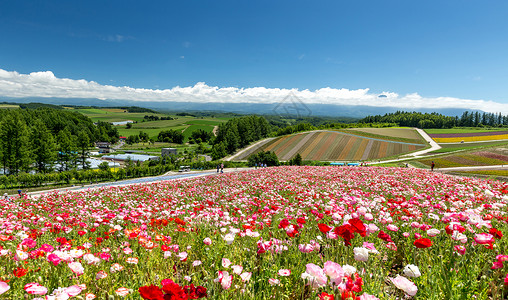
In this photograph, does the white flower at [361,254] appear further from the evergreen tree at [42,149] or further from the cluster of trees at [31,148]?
the evergreen tree at [42,149]

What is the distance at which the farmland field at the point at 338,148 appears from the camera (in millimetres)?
59406

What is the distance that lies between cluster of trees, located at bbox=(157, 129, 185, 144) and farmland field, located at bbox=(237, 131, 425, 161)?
9137cm

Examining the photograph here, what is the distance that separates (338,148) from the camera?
6769 centimetres

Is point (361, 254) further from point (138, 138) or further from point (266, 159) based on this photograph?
point (138, 138)

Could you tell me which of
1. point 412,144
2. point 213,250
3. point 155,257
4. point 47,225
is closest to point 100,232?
point 47,225

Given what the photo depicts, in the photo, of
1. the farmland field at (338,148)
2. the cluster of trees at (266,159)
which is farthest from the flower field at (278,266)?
the farmland field at (338,148)

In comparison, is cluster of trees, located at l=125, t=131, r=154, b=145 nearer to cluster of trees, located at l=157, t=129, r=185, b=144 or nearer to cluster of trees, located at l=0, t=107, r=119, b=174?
cluster of trees, located at l=157, t=129, r=185, b=144

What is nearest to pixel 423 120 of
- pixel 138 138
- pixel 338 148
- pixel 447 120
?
pixel 447 120

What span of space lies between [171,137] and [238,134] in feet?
259

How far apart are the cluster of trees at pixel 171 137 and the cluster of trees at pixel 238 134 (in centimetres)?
5841

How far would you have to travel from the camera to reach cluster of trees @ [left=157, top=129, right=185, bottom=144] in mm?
153375

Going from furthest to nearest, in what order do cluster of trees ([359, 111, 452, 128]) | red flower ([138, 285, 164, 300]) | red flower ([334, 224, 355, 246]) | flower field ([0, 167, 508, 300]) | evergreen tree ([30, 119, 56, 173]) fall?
cluster of trees ([359, 111, 452, 128]) < evergreen tree ([30, 119, 56, 173]) < red flower ([334, 224, 355, 246]) < flower field ([0, 167, 508, 300]) < red flower ([138, 285, 164, 300])

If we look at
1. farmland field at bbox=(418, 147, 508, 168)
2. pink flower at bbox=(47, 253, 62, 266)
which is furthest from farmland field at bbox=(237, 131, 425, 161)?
pink flower at bbox=(47, 253, 62, 266)

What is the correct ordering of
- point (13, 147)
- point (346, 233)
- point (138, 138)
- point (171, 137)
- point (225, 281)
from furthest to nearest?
1. point (171, 137)
2. point (138, 138)
3. point (13, 147)
4. point (346, 233)
5. point (225, 281)
